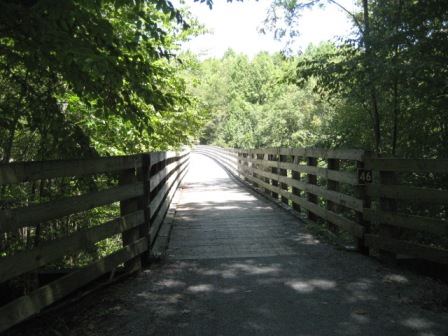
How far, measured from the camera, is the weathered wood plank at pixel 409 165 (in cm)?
404

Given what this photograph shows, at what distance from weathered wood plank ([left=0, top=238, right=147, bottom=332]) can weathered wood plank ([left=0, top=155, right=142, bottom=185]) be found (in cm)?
80

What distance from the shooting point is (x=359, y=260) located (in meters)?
4.95

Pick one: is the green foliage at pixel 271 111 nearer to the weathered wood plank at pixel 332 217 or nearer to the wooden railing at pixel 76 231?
the weathered wood plank at pixel 332 217

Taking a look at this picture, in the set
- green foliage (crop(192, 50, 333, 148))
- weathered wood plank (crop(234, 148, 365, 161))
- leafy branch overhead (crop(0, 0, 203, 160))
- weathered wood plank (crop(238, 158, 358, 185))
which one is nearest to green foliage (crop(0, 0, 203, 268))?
leafy branch overhead (crop(0, 0, 203, 160))

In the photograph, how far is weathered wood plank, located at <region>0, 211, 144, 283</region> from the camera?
2697mm

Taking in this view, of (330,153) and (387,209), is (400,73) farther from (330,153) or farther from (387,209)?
(387,209)

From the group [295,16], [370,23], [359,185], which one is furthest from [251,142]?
[359,185]

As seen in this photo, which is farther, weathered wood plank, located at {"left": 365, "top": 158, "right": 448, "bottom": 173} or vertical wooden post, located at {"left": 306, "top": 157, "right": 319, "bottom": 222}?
vertical wooden post, located at {"left": 306, "top": 157, "right": 319, "bottom": 222}

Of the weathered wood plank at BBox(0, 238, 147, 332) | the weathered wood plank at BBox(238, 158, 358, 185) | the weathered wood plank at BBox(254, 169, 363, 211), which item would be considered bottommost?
the weathered wood plank at BBox(0, 238, 147, 332)

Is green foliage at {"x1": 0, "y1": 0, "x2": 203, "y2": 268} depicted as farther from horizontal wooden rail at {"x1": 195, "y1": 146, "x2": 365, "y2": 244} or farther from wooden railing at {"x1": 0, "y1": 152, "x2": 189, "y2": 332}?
horizontal wooden rail at {"x1": 195, "y1": 146, "x2": 365, "y2": 244}

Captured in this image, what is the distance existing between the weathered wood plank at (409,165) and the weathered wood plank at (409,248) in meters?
0.78

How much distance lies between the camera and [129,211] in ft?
15.1

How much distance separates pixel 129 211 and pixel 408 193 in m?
3.02

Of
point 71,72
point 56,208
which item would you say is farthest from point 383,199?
point 71,72
